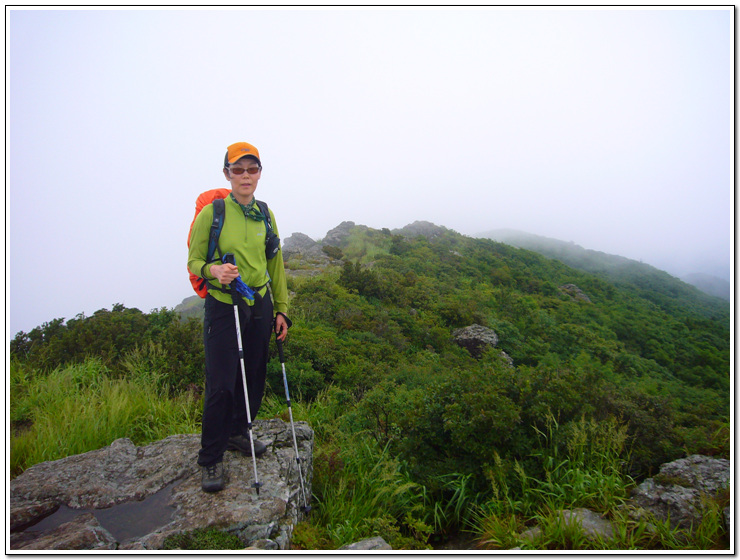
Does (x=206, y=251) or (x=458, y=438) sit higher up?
(x=206, y=251)

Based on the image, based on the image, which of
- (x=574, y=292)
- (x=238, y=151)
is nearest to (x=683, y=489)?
(x=238, y=151)

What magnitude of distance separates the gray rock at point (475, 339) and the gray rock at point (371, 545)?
781cm

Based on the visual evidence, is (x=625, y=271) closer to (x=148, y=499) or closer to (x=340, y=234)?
(x=340, y=234)

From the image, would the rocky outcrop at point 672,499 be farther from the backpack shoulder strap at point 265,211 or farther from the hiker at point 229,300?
the backpack shoulder strap at point 265,211

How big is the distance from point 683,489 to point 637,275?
2748 cm

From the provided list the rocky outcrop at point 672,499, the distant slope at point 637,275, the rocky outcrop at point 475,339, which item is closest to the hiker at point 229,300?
the rocky outcrop at point 672,499

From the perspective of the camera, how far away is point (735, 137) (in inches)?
130

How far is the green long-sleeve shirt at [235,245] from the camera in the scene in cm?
295

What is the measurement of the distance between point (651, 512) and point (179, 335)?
20.6ft

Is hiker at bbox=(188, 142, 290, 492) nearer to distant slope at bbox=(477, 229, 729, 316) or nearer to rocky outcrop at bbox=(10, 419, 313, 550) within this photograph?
rocky outcrop at bbox=(10, 419, 313, 550)

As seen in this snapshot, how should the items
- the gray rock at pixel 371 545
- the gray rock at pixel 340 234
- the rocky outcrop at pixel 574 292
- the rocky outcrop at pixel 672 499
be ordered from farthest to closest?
the gray rock at pixel 340 234, the rocky outcrop at pixel 574 292, the rocky outcrop at pixel 672 499, the gray rock at pixel 371 545

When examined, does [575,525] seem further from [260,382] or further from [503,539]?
[260,382]

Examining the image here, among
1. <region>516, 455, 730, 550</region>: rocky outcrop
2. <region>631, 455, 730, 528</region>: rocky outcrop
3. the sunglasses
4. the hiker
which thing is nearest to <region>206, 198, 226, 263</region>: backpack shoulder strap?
the hiker

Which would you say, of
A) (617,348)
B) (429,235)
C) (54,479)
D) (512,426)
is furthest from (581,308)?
(54,479)
